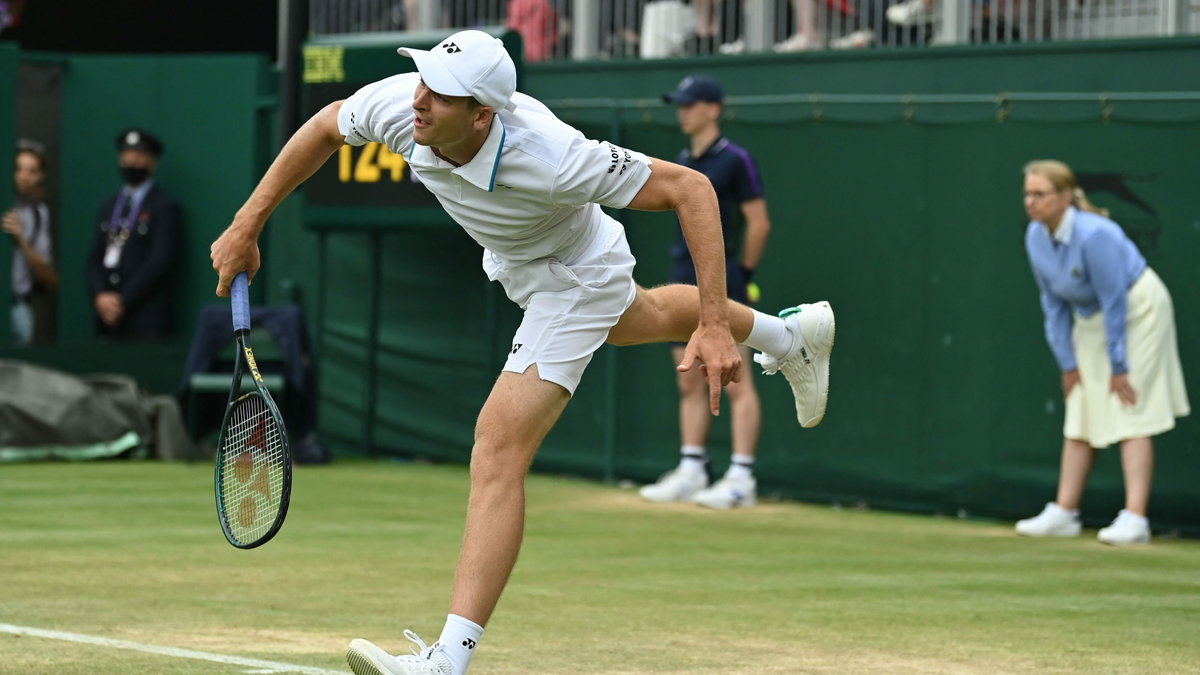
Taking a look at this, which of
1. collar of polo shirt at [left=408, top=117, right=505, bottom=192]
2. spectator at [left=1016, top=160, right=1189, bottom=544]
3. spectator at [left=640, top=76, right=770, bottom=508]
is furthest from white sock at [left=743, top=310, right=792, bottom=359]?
spectator at [left=640, top=76, right=770, bottom=508]

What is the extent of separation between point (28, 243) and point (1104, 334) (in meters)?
7.90

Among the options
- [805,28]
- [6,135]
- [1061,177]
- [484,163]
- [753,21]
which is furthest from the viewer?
[753,21]

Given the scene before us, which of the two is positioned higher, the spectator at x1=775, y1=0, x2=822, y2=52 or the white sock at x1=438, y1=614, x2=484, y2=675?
the spectator at x1=775, y1=0, x2=822, y2=52

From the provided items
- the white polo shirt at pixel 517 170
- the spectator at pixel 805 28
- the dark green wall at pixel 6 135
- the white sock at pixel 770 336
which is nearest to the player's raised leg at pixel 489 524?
the white polo shirt at pixel 517 170

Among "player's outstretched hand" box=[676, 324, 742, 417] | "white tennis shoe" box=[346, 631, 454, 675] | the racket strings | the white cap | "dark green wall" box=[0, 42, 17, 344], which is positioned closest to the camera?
"white tennis shoe" box=[346, 631, 454, 675]

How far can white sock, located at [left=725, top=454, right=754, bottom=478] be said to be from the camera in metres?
11.0

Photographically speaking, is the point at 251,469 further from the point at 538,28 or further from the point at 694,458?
the point at 538,28

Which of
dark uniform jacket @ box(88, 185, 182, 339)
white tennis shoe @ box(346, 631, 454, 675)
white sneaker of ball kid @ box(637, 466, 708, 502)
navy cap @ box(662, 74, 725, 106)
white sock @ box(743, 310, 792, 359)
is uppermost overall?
navy cap @ box(662, 74, 725, 106)

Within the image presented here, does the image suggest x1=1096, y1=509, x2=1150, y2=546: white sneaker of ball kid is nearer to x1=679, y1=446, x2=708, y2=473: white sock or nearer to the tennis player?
x1=679, y1=446, x2=708, y2=473: white sock

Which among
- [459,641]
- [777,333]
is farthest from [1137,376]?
[459,641]

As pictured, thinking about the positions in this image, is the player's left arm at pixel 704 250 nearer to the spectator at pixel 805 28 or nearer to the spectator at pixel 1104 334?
the spectator at pixel 1104 334

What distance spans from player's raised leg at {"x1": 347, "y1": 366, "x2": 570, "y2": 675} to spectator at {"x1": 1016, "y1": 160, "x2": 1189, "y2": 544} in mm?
4576

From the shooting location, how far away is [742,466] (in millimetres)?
11000

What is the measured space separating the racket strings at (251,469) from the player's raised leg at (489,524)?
0.57m
